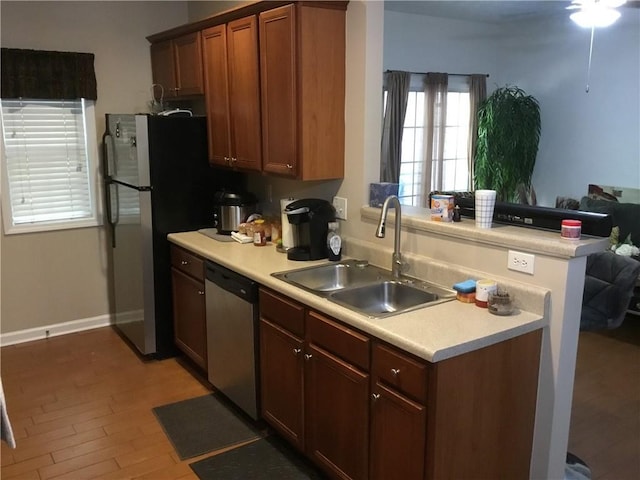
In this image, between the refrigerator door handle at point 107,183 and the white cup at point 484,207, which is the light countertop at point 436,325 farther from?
the refrigerator door handle at point 107,183

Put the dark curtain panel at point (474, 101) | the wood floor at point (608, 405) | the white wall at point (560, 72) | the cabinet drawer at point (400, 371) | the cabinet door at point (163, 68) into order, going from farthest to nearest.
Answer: the dark curtain panel at point (474, 101)
the white wall at point (560, 72)
the cabinet door at point (163, 68)
the wood floor at point (608, 405)
the cabinet drawer at point (400, 371)

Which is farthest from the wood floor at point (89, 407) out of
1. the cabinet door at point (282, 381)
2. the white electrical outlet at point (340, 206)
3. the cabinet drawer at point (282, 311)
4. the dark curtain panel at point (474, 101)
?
the dark curtain panel at point (474, 101)

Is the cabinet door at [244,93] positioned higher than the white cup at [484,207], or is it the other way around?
the cabinet door at [244,93]

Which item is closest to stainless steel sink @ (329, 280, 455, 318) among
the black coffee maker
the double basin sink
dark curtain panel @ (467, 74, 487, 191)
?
the double basin sink

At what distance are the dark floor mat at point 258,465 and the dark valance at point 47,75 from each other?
9.06 feet

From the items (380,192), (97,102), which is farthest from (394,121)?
(380,192)

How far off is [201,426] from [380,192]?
1.57m

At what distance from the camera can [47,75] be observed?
399 centimetres

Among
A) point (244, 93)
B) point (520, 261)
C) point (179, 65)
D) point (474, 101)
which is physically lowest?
point (520, 261)

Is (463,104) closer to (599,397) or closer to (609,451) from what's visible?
(599,397)

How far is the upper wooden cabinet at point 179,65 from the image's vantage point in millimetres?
3820

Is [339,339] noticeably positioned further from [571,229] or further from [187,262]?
[187,262]

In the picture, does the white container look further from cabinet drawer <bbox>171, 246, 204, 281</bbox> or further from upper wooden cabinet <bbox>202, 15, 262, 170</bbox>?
cabinet drawer <bbox>171, 246, 204, 281</bbox>

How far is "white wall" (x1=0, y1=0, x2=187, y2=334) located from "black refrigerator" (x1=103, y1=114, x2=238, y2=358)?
44 centimetres
